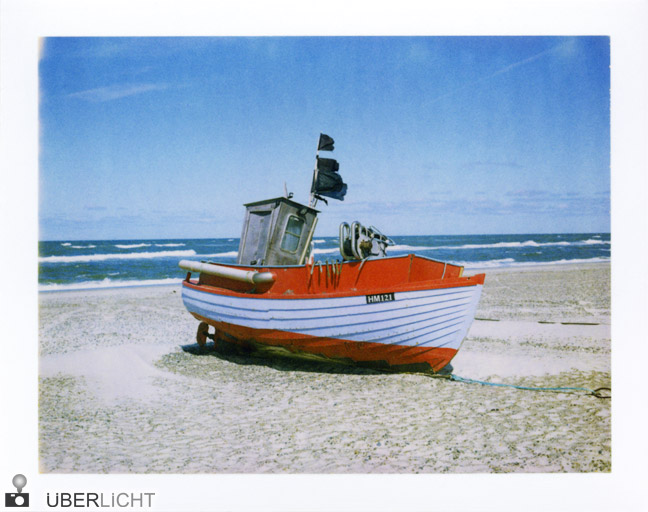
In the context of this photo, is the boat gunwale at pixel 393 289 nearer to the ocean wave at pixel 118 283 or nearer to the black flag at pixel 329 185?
the black flag at pixel 329 185

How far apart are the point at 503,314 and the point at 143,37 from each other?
6428 millimetres

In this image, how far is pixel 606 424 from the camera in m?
4.03

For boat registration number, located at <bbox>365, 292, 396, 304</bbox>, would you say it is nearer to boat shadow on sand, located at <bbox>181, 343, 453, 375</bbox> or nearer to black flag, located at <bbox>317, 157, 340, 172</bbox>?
boat shadow on sand, located at <bbox>181, 343, 453, 375</bbox>

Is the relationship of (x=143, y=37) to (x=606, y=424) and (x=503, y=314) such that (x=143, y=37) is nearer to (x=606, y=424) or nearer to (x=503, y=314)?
(x=606, y=424)

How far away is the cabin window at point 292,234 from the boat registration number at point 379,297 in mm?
1419

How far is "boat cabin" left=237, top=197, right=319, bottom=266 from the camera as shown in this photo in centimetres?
543

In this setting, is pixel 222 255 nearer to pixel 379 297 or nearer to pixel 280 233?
pixel 280 233

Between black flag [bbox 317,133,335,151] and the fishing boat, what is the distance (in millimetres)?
11

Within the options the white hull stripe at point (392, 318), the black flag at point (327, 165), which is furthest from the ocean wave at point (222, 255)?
the white hull stripe at point (392, 318)

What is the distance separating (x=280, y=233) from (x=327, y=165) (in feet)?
2.91
